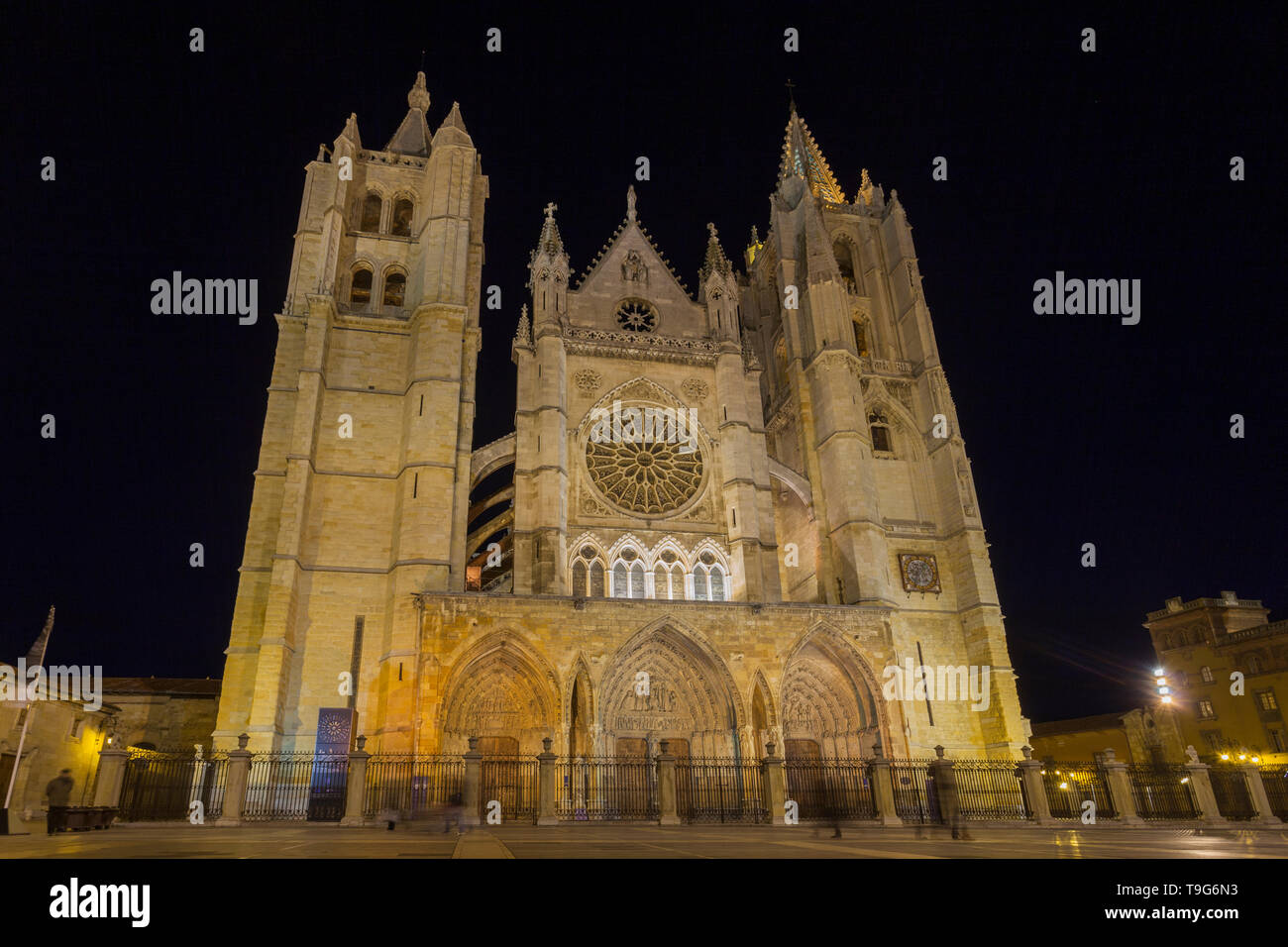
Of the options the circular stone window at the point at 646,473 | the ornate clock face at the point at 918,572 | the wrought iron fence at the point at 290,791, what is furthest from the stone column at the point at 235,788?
the ornate clock face at the point at 918,572

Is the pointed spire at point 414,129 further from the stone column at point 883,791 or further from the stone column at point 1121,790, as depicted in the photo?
the stone column at point 1121,790

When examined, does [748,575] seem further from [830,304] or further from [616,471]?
[830,304]

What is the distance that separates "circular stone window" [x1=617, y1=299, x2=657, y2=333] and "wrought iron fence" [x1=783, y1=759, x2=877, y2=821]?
14.4 meters

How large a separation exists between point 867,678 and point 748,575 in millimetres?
4024

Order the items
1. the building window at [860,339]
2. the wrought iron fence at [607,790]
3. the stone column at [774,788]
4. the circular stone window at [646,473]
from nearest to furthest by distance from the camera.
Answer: the stone column at [774,788]
the wrought iron fence at [607,790]
the circular stone window at [646,473]
the building window at [860,339]

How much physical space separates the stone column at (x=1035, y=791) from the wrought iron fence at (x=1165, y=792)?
2459mm

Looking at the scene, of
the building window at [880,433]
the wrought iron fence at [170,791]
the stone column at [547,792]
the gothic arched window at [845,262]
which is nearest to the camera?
the stone column at [547,792]

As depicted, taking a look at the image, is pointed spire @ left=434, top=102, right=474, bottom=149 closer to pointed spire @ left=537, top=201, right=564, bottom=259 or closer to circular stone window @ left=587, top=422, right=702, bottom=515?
pointed spire @ left=537, top=201, right=564, bottom=259

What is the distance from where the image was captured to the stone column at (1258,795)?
48.4 ft

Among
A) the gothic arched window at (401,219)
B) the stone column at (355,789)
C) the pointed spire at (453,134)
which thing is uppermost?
the pointed spire at (453,134)

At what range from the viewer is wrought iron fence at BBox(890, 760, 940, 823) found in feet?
51.8

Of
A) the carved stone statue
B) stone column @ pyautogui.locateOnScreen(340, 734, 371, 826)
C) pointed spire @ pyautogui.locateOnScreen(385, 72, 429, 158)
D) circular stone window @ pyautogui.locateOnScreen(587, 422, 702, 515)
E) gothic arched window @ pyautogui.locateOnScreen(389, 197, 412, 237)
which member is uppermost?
pointed spire @ pyautogui.locateOnScreen(385, 72, 429, 158)

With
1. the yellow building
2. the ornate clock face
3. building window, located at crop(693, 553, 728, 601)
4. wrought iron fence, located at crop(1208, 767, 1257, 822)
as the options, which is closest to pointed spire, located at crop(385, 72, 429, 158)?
building window, located at crop(693, 553, 728, 601)
